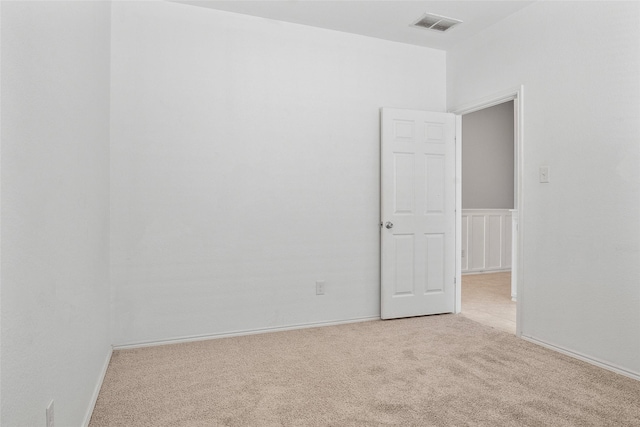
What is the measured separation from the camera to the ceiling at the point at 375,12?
126 inches

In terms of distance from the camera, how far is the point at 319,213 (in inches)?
142

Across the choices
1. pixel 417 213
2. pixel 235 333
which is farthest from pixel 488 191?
pixel 235 333

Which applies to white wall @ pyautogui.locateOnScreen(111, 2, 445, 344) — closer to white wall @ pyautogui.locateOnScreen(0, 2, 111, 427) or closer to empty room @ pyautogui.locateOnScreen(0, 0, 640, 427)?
empty room @ pyautogui.locateOnScreen(0, 0, 640, 427)

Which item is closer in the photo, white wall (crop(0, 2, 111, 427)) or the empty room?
white wall (crop(0, 2, 111, 427))

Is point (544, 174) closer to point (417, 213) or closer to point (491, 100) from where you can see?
point (491, 100)

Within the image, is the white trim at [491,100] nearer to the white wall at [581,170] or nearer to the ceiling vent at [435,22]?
the white wall at [581,170]

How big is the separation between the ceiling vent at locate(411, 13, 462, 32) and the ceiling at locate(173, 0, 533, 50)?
44 mm

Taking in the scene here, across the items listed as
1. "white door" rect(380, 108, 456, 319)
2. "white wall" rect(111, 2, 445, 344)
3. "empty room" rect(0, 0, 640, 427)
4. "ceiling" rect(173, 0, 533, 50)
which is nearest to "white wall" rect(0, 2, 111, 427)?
"empty room" rect(0, 0, 640, 427)

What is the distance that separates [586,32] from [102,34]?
128 inches

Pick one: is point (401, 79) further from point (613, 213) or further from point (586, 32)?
point (613, 213)

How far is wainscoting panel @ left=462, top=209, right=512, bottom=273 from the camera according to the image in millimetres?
6191

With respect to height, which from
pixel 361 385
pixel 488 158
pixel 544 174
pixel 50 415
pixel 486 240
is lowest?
pixel 361 385

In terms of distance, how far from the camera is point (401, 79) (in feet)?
12.9

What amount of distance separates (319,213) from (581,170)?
2008 millimetres
